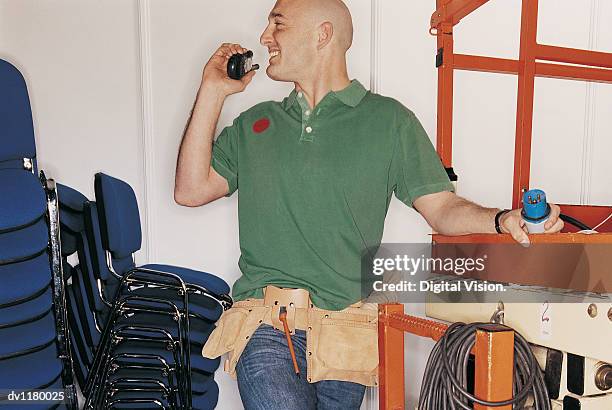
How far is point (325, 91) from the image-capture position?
1.75m

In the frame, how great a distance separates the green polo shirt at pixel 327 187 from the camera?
1.62 meters

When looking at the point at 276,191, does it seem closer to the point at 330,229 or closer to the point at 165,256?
the point at 330,229

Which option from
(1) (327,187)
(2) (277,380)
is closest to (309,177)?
(1) (327,187)

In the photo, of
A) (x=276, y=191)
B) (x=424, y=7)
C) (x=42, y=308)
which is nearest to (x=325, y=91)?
(x=276, y=191)

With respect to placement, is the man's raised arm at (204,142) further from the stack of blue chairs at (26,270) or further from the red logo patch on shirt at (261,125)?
the stack of blue chairs at (26,270)

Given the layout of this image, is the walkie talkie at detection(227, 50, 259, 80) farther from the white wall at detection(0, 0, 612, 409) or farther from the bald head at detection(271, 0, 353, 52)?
the white wall at detection(0, 0, 612, 409)

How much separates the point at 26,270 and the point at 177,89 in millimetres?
1265

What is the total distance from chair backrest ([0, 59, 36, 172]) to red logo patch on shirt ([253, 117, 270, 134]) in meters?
0.59

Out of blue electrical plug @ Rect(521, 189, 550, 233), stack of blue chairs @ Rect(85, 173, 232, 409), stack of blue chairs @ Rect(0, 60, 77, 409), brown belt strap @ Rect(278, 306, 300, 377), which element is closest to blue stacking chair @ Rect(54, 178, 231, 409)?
stack of blue chairs @ Rect(85, 173, 232, 409)

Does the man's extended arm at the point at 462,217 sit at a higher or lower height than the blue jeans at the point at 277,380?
higher

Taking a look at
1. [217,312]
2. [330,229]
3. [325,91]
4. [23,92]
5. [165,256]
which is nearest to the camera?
[23,92]

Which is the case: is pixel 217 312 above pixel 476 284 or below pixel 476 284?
below

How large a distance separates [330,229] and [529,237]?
22.2 inches

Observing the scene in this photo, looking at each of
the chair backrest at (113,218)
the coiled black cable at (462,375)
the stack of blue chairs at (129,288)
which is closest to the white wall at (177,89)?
A: the stack of blue chairs at (129,288)
